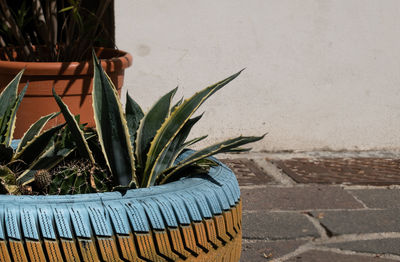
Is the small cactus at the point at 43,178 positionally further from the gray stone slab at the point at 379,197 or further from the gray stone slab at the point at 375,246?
the gray stone slab at the point at 379,197

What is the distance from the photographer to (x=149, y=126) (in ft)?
4.50

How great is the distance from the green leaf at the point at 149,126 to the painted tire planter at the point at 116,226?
6.6 inches

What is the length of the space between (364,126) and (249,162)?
935mm

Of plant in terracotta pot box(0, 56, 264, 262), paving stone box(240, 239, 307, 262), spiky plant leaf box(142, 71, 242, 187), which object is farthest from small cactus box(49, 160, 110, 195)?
paving stone box(240, 239, 307, 262)

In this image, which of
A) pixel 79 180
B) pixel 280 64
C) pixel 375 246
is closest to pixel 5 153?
pixel 79 180

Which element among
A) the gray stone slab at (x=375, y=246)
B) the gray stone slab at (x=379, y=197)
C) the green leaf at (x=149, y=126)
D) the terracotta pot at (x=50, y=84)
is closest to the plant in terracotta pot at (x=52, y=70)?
the terracotta pot at (x=50, y=84)

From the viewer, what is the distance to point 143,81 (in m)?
3.42

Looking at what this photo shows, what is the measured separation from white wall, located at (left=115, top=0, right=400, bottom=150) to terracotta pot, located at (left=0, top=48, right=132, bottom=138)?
897mm

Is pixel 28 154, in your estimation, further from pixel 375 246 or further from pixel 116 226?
pixel 375 246

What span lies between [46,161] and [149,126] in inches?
10.5

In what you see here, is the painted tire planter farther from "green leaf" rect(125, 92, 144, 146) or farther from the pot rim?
the pot rim

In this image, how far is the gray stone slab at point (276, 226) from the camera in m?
2.31

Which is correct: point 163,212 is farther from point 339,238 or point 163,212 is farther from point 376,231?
point 376,231

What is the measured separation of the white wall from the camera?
11.1ft
